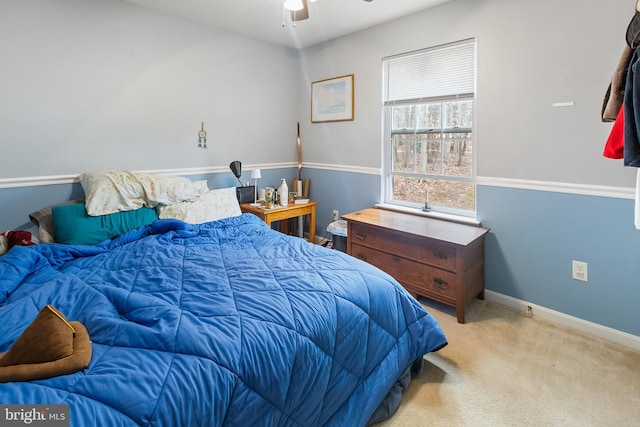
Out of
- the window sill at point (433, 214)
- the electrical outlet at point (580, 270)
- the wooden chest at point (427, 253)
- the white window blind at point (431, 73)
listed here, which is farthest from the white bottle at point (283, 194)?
the electrical outlet at point (580, 270)

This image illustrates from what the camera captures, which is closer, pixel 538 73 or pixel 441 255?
pixel 538 73

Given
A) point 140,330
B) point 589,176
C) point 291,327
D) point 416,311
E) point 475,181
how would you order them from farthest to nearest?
point 475,181, point 589,176, point 416,311, point 291,327, point 140,330

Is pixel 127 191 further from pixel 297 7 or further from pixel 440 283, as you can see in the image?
Result: pixel 440 283

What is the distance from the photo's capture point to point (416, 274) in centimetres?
268

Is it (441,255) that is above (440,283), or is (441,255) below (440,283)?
above

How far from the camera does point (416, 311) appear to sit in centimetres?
183

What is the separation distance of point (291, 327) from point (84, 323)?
2.43ft

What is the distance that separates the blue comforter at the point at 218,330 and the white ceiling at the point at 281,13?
2.05 meters

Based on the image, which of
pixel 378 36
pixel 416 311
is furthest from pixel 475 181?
pixel 378 36

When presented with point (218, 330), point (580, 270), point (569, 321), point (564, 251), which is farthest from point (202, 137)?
point (569, 321)

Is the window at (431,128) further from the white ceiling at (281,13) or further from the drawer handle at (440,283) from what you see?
the drawer handle at (440,283)

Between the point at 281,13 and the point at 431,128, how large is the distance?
168 cm

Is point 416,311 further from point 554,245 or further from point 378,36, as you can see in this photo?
point 378,36

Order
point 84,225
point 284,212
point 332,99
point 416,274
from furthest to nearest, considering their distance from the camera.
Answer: point 332,99 < point 284,212 < point 416,274 < point 84,225
